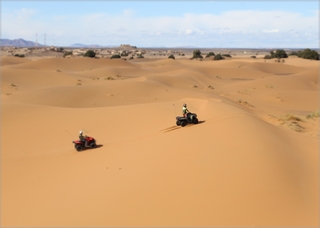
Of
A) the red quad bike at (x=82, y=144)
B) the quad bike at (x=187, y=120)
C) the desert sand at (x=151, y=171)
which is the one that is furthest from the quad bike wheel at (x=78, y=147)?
the quad bike at (x=187, y=120)

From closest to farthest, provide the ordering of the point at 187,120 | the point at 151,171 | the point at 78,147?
the point at 151,171 → the point at 78,147 → the point at 187,120

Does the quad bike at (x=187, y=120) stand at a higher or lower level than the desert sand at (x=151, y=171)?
higher

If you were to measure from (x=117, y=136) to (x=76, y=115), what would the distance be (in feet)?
11.5

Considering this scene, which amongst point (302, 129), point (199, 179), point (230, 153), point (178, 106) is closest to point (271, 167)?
point (230, 153)

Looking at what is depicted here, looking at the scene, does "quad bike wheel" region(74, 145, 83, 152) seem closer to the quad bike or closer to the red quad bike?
the red quad bike

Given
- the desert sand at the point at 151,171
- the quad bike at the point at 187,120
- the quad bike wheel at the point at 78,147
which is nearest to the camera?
the desert sand at the point at 151,171

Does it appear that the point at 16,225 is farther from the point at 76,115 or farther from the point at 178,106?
the point at 178,106

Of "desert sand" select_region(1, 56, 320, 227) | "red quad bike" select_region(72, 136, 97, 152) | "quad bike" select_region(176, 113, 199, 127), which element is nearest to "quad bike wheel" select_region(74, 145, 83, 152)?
"red quad bike" select_region(72, 136, 97, 152)

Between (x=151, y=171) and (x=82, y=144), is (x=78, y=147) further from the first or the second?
(x=151, y=171)

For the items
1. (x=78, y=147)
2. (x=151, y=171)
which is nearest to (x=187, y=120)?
(x=78, y=147)

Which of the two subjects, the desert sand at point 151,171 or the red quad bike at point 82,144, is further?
the red quad bike at point 82,144

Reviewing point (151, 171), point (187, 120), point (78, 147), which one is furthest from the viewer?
point (187, 120)

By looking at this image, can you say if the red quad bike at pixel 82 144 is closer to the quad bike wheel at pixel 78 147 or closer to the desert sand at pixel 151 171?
the quad bike wheel at pixel 78 147

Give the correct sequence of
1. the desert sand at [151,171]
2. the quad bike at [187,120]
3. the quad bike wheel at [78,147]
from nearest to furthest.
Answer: the desert sand at [151,171] → the quad bike wheel at [78,147] → the quad bike at [187,120]
